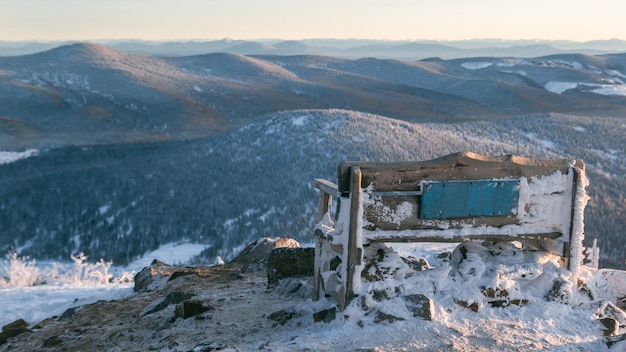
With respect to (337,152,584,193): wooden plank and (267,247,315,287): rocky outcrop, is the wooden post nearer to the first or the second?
(337,152,584,193): wooden plank

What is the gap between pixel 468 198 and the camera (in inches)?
368

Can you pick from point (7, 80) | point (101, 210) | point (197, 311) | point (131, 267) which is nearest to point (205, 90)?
point (7, 80)

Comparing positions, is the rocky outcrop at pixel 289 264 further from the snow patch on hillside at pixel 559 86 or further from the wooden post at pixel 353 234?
the snow patch on hillside at pixel 559 86

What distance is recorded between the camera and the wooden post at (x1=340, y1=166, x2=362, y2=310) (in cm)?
884

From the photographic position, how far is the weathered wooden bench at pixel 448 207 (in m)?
9.00

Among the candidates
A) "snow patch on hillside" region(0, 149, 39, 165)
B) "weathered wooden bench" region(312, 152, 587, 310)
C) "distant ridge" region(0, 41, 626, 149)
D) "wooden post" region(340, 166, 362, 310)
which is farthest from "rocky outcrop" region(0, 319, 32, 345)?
"distant ridge" region(0, 41, 626, 149)

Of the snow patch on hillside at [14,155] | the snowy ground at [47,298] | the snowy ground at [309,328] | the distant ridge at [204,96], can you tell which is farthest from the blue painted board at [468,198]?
the distant ridge at [204,96]

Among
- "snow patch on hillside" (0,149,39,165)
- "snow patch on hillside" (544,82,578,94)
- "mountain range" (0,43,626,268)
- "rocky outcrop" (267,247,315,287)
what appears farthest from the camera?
"snow patch on hillside" (544,82,578,94)

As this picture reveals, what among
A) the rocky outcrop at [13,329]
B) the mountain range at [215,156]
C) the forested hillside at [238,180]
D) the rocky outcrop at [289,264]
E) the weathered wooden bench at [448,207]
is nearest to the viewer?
the weathered wooden bench at [448,207]

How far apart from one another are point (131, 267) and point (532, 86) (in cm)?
16147

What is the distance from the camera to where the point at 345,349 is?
8.12 m

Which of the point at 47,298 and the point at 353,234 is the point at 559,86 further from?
the point at 353,234

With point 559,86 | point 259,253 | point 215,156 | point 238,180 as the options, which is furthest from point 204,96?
point 259,253

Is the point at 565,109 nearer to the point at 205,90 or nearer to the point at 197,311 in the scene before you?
the point at 205,90
